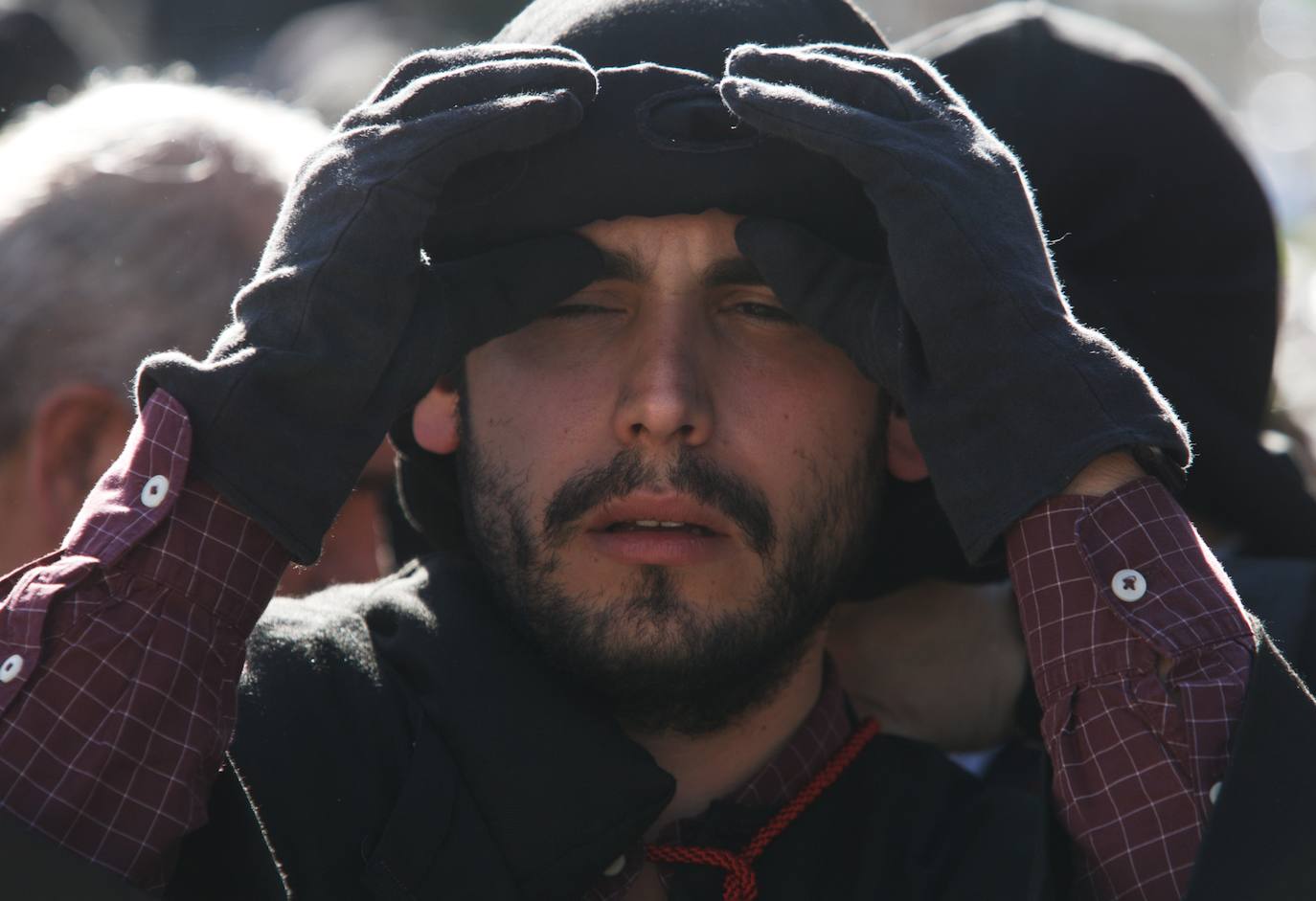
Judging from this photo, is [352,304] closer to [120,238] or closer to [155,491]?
[155,491]

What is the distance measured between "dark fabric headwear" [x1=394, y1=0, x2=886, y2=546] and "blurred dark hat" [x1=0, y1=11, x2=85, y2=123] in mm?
2893

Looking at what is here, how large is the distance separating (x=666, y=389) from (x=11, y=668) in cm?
95

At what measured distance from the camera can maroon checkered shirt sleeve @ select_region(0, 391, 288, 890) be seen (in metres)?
1.86

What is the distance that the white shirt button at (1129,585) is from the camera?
198cm

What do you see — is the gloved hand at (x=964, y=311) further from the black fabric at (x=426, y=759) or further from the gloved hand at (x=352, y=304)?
the black fabric at (x=426, y=759)

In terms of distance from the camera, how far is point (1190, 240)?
3062 mm

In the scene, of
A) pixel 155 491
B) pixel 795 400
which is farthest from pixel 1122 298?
pixel 155 491

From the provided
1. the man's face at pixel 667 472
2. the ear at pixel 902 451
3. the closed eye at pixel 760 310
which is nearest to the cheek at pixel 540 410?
the man's face at pixel 667 472

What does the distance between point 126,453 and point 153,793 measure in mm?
424

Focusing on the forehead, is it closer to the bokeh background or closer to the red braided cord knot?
the red braided cord knot

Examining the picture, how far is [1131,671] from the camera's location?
6.47ft

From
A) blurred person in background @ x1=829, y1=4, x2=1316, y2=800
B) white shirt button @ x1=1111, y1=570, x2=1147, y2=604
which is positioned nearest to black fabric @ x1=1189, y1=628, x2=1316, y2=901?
white shirt button @ x1=1111, y1=570, x2=1147, y2=604

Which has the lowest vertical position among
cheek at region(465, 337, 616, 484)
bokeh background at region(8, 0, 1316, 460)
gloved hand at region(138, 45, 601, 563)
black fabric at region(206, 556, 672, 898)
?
bokeh background at region(8, 0, 1316, 460)

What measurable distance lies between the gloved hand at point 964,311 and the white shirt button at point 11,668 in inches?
44.7
